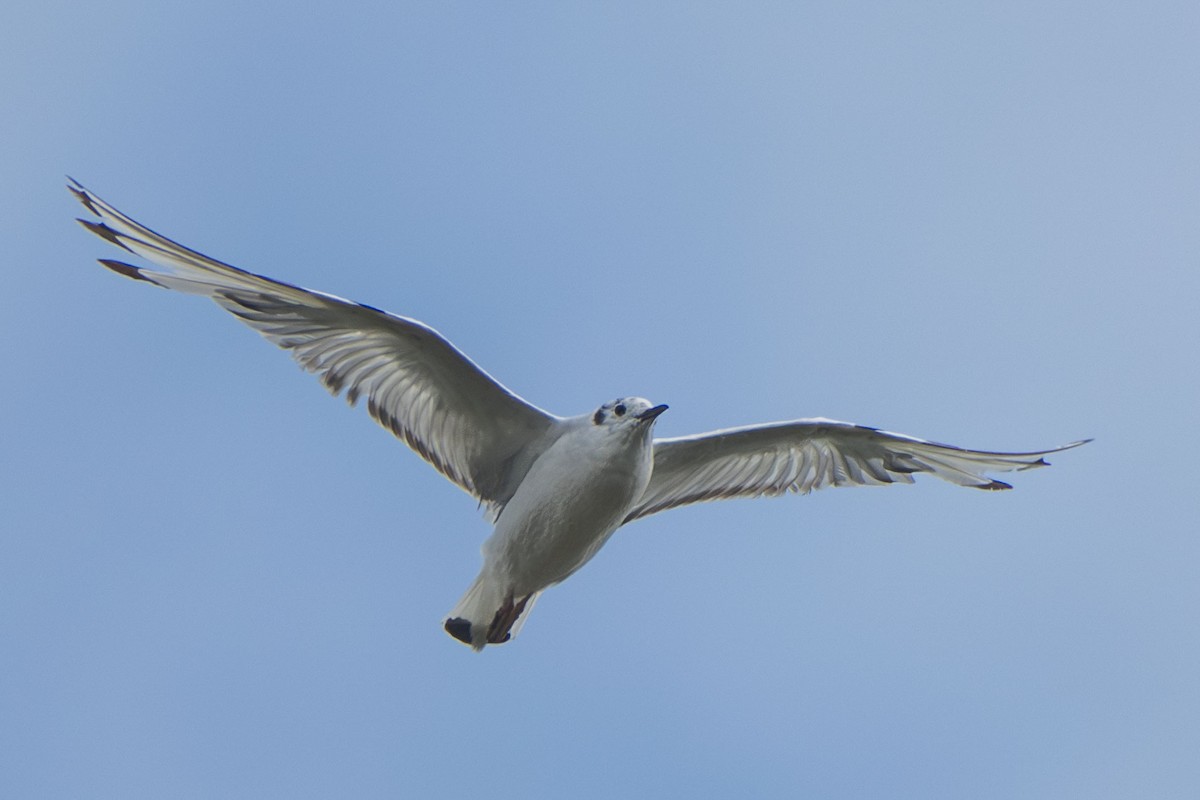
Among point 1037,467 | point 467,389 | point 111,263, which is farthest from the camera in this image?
point 1037,467

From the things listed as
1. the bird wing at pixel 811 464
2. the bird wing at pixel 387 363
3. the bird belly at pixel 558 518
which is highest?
the bird wing at pixel 811 464

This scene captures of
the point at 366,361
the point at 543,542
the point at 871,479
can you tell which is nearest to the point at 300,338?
the point at 366,361

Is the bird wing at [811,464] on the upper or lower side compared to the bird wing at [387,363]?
upper

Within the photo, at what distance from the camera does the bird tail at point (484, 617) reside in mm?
12312

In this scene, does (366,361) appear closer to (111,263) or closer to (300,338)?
(300,338)

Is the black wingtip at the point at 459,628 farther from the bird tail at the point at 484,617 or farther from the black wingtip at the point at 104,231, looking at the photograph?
the black wingtip at the point at 104,231

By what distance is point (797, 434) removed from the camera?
12.6 m

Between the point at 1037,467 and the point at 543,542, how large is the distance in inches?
155

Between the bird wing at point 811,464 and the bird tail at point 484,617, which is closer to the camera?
the bird tail at point 484,617

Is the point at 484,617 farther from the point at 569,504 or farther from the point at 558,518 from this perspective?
the point at 569,504

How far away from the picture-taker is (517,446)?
486 inches

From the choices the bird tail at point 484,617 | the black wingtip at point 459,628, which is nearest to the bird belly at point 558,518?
the bird tail at point 484,617

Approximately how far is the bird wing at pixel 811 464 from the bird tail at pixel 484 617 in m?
1.08

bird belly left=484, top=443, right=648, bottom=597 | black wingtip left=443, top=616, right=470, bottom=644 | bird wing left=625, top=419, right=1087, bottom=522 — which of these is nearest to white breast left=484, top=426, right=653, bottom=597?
bird belly left=484, top=443, right=648, bottom=597
